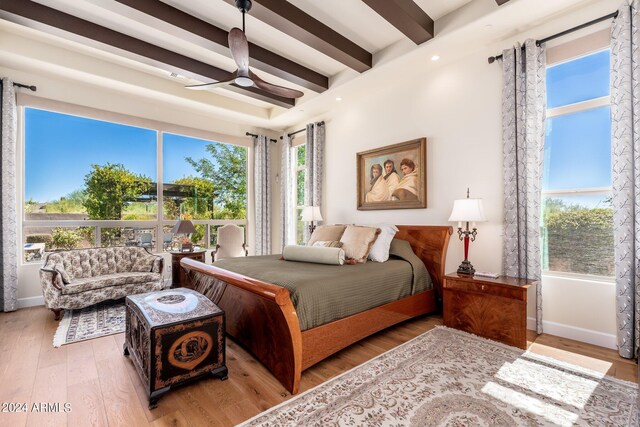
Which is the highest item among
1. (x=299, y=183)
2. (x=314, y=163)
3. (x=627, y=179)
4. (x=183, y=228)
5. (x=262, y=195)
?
(x=314, y=163)

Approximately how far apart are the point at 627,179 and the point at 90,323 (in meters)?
5.23

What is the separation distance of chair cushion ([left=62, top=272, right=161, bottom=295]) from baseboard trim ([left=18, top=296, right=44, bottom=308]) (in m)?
0.88

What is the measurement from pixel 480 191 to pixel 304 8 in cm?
271

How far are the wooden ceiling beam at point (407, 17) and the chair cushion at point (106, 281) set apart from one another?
13.4ft

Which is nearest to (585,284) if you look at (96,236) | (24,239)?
(96,236)

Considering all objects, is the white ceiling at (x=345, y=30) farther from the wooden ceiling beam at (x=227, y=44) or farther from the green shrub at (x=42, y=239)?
the green shrub at (x=42, y=239)

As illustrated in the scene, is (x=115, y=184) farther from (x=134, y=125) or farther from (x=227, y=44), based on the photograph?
(x=227, y=44)

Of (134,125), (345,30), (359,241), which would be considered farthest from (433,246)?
(134,125)

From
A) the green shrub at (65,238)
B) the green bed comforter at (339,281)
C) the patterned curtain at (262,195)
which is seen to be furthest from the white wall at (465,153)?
the green shrub at (65,238)

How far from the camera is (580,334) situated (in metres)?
2.75

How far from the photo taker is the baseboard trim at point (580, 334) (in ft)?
8.54

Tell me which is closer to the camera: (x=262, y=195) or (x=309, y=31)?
(x=309, y=31)

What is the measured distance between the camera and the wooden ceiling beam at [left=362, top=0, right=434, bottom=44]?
2759 millimetres

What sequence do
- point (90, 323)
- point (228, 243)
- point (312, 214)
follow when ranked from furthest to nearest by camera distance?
point (228, 243)
point (312, 214)
point (90, 323)
